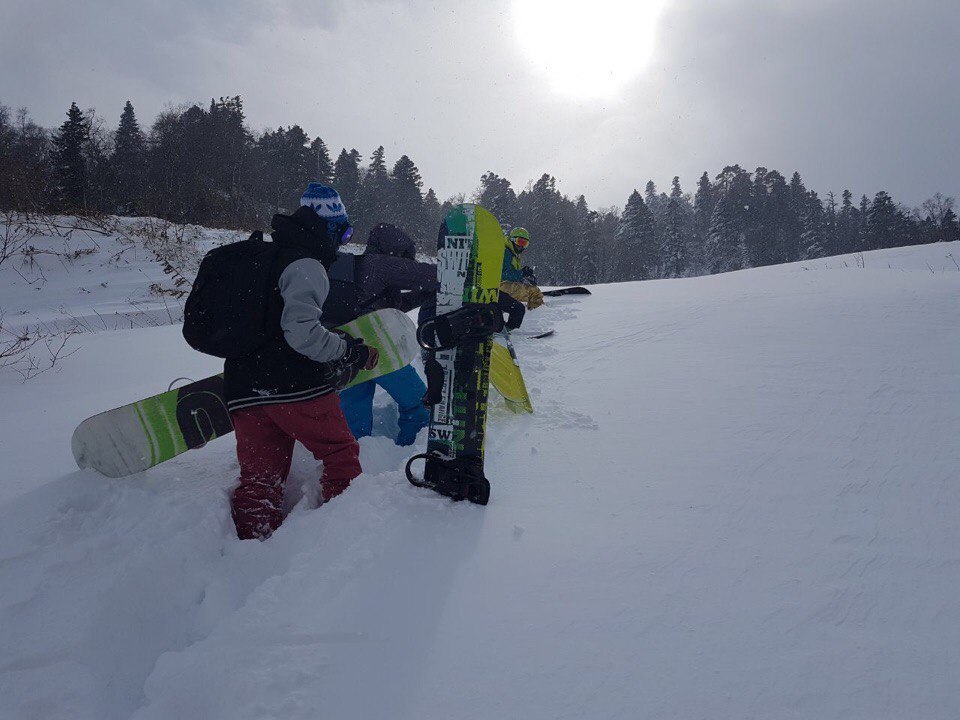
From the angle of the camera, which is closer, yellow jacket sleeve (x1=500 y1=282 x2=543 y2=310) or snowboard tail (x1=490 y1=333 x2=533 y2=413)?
snowboard tail (x1=490 y1=333 x2=533 y2=413)

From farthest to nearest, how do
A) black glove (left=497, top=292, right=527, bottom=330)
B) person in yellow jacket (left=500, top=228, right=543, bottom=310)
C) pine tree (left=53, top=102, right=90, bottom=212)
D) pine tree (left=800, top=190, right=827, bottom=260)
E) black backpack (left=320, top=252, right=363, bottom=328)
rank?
1. pine tree (left=800, top=190, right=827, bottom=260)
2. pine tree (left=53, top=102, right=90, bottom=212)
3. person in yellow jacket (left=500, top=228, right=543, bottom=310)
4. black backpack (left=320, top=252, right=363, bottom=328)
5. black glove (left=497, top=292, right=527, bottom=330)

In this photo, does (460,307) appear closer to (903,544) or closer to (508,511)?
(508,511)

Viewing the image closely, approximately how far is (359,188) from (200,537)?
4491 centimetres

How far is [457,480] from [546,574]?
614 millimetres

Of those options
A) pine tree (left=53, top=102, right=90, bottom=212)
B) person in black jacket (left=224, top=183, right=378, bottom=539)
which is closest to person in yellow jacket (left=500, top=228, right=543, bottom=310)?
person in black jacket (left=224, top=183, right=378, bottom=539)

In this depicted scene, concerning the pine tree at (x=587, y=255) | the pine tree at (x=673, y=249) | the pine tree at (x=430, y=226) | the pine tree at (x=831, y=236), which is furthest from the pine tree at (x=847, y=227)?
the pine tree at (x=430, y=226)

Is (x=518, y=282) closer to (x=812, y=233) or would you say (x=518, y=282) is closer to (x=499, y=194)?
(x=499, y=194)

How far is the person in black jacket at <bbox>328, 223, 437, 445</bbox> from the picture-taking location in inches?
130

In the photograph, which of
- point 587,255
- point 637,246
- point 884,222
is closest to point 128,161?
point 587,255

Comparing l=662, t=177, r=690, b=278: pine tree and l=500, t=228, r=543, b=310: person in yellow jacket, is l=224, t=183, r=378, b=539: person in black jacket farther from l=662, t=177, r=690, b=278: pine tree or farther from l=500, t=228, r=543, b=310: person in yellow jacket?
l=662, t=177, r=690, b=278: pine tree

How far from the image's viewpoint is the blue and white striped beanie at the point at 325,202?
2.56 m

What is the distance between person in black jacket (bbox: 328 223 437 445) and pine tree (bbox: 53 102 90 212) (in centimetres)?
2431

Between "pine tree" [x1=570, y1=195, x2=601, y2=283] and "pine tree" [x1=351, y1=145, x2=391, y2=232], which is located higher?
"pine tree" [x1=351, y1=145, x2=391, y2=232]

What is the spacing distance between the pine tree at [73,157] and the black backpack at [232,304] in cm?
2506
